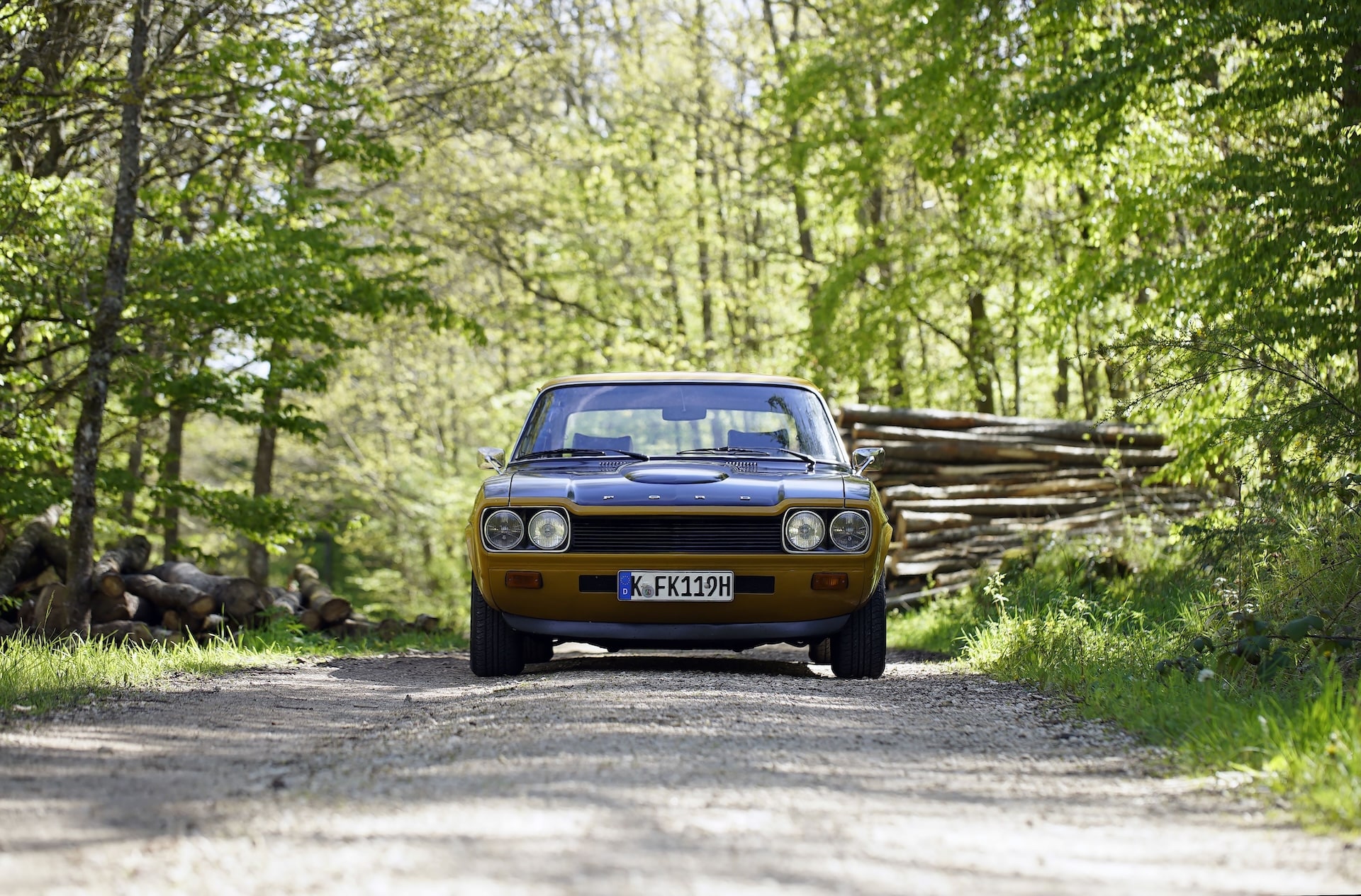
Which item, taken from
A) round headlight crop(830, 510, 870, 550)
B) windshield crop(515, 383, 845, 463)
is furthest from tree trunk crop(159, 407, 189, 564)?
round headlight crop(830, 510, 870, 550)

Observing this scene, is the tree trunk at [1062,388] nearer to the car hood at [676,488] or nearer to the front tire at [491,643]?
the car hood at [676,488]

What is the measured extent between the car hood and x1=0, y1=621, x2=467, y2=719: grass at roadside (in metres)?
2.18

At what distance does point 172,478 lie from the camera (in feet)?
47.8

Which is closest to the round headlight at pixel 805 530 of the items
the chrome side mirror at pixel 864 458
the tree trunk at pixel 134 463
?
the chrome side mirror at pixel 864 458

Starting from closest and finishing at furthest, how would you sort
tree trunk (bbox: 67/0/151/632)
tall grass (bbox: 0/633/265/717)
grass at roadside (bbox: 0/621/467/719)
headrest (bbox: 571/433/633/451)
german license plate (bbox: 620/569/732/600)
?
tall grass (bbox: 0/633/265/717) < grass at roadside (bbox: 0/621/467/719) < german license plate (bbox: 620/569/732/600) < headrest (bbox: 571/433/633/451) < tree trunk (bbox: 67/0/151/632)

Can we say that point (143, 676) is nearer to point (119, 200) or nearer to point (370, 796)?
point (370, 796)

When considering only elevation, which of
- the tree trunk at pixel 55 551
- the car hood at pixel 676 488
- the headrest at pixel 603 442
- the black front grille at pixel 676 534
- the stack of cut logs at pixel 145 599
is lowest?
the stack of cut logs at pixel 145 599

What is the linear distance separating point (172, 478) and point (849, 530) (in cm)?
1074

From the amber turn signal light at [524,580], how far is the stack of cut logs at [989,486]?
6.30 m

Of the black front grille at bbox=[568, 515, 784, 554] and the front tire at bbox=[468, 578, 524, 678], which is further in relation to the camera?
the front tire at bbox=[468, 578, 524, 678]

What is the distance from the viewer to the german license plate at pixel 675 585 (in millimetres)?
6172

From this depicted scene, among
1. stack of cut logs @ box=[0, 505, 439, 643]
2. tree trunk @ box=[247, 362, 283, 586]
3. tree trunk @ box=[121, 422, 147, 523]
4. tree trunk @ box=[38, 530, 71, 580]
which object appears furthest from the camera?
tree trunk @ box=[247, 362, 283, 586]

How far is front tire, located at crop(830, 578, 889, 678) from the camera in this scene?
6586mm

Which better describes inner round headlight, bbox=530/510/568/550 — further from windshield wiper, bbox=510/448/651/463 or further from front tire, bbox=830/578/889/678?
front tire, bbox=830/578/889/678
